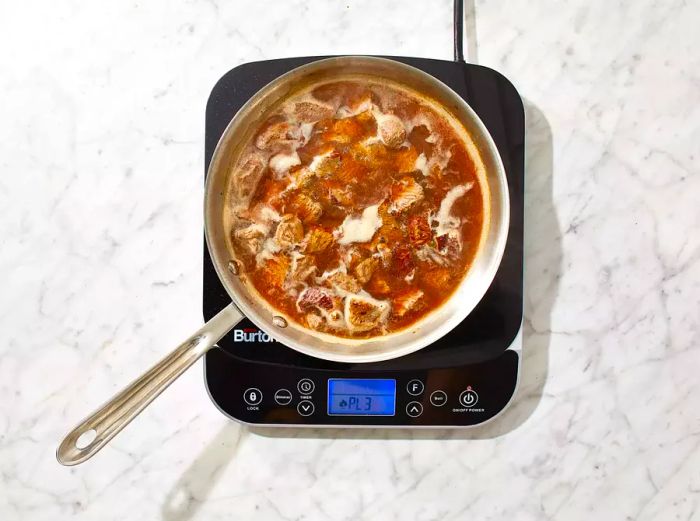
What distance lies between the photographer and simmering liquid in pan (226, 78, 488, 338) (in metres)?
0.96

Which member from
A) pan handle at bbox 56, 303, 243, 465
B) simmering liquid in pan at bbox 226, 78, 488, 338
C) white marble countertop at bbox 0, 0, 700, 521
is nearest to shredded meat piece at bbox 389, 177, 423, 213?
simmering liquid in pan at bbox 226, 78, 488, 338

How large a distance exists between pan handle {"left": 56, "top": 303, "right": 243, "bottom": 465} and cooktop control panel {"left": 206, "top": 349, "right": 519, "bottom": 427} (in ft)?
0.47

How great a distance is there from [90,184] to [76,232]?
3.2 inches

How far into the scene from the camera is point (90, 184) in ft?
3.51

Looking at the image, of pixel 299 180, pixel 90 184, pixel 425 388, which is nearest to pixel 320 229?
pixel 299 180

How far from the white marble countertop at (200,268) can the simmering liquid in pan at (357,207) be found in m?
0.14

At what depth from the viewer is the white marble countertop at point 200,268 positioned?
106 cm

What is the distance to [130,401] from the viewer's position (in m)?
0.88

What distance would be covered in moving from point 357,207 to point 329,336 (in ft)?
0.65

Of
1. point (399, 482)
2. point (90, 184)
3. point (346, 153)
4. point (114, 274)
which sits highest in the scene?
point (346, 153)

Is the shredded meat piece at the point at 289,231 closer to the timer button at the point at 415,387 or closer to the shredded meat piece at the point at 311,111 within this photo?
the shredded meat piece at the point at 311,111

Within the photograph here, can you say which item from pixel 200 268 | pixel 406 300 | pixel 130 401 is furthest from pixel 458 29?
pixel 130 401

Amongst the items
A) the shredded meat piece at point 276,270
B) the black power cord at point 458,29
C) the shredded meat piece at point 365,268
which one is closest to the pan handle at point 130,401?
the shredded meat piece at point 276,270

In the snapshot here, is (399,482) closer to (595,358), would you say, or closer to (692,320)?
(595,358)
